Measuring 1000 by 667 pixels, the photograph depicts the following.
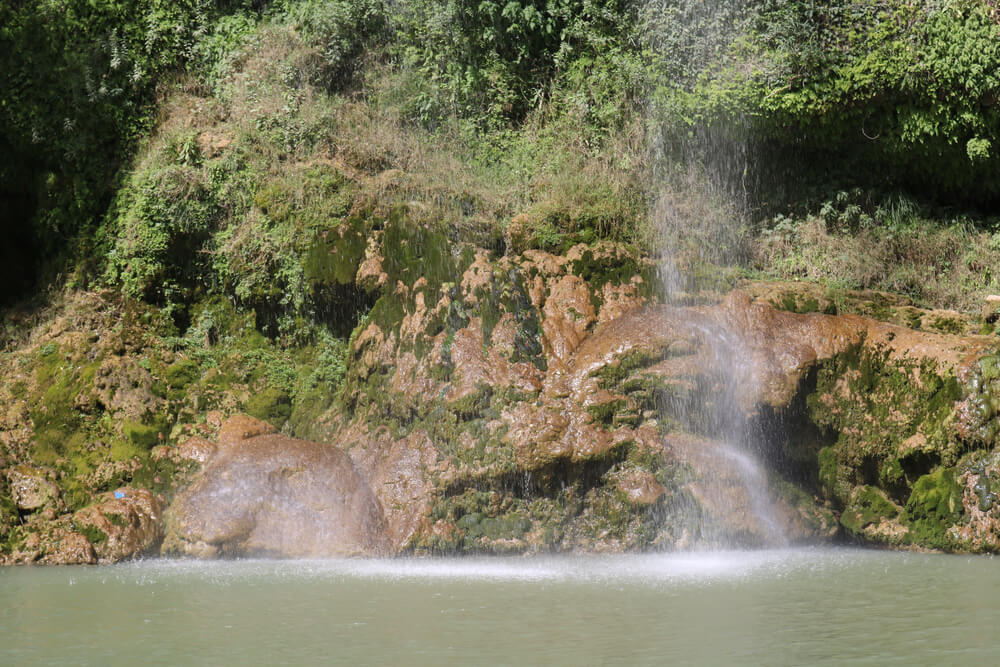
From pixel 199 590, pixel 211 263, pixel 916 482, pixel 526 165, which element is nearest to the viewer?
pixel 199 590

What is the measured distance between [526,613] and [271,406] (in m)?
7.41

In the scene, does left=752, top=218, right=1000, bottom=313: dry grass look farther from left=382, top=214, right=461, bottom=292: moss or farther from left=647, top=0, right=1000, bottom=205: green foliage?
left=382, top=214, right=461, bottom=292: moss

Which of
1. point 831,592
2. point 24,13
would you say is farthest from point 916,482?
point 24,13

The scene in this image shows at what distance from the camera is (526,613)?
6.73 meters

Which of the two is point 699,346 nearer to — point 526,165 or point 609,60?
point 526,165

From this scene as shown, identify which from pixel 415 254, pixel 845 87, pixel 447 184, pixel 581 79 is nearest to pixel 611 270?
pixel 415 254

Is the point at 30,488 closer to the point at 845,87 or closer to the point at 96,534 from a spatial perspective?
the point at 96,534

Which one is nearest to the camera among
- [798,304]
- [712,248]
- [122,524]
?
[122,524]

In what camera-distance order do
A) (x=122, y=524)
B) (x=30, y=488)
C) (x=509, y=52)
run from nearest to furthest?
(x=122, y=524)
(x=30, y=488)
(x=509, y=52)

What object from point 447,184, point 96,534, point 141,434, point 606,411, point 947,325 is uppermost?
point 447,184

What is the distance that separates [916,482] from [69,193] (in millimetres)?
14654

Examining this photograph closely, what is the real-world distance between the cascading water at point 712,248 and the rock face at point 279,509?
3.96 m

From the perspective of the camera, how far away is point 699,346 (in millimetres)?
10922

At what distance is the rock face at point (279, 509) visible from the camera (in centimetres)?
1059
